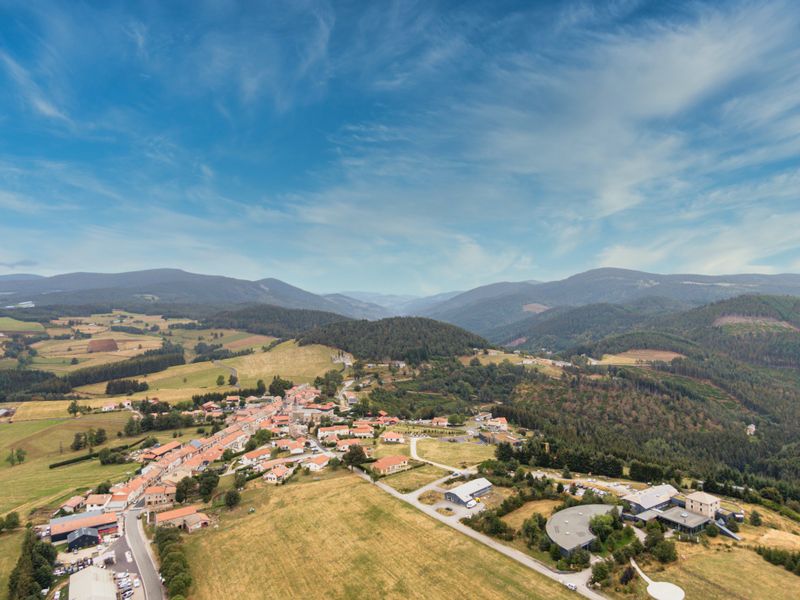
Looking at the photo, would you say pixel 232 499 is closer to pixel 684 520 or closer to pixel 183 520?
pixel 183 520

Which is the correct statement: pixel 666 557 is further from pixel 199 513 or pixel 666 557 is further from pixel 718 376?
pixel 718 376

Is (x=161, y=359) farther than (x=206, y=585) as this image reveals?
Yes

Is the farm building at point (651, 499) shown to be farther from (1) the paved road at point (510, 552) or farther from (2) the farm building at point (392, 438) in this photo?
(2) the farm building at point (392, 438)

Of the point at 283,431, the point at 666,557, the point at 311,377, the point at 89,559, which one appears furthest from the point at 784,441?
the point at 89,559

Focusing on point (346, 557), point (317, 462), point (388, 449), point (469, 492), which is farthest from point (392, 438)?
point (346, 557)

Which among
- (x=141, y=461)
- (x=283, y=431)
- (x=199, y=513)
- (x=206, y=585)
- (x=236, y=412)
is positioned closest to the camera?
(x=206, y=585)
